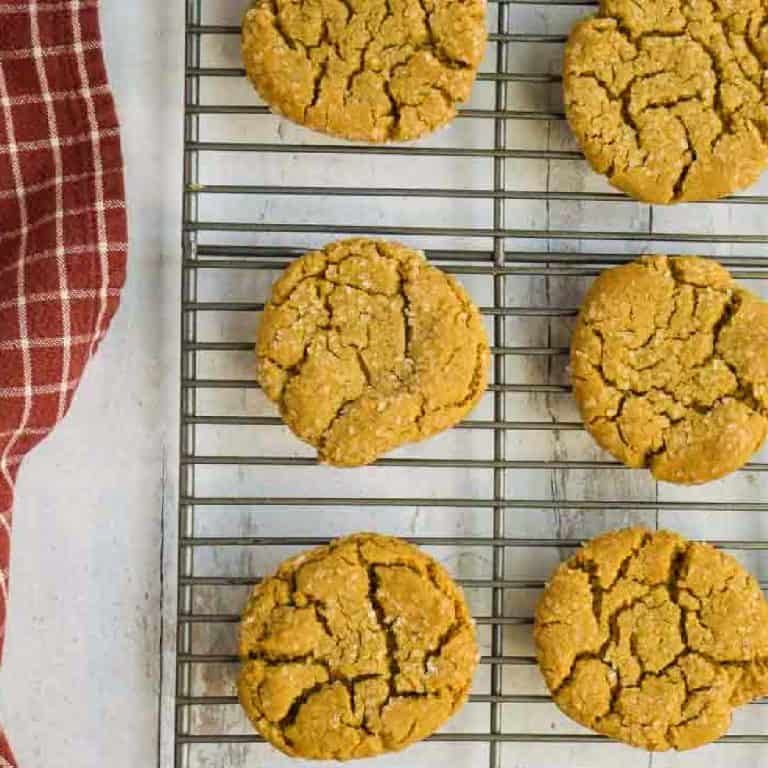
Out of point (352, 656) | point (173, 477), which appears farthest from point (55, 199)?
point (352, 656)

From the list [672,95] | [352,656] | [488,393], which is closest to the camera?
[352,656]

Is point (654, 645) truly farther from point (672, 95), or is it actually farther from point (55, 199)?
point (55, 199)

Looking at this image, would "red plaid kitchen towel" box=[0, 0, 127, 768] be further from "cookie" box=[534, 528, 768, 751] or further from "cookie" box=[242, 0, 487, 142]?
"cookie" box=[534, 528, 768, 751]

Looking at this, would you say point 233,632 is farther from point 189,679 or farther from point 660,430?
point 660,430

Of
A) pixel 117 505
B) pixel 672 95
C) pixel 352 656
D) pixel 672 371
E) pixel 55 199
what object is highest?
pixel 672 95

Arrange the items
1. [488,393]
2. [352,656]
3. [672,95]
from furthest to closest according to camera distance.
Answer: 1. [488,393]
2. [672,95]
3. [352,656]

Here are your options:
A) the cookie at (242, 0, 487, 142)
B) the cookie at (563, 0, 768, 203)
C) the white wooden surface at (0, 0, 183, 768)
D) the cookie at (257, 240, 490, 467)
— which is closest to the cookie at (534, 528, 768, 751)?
the cookie at (257, 240, 490, 467)

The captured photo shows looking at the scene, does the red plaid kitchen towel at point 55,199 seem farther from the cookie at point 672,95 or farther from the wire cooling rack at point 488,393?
the cookie at point 672,95
